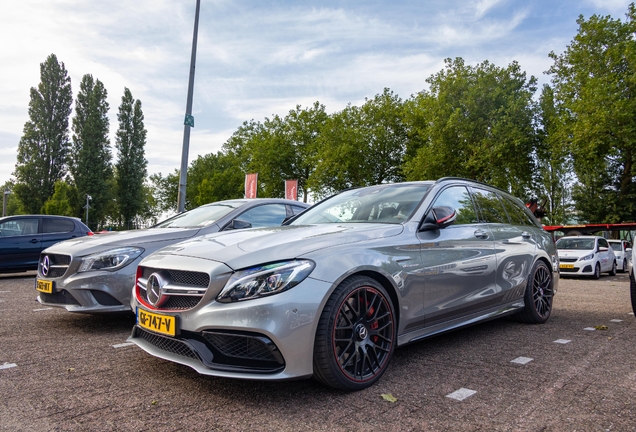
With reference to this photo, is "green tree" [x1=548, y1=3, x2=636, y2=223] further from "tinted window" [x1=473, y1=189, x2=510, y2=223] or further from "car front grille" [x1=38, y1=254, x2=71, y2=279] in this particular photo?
"car front grille" [x1=38, y1=254, x2=71, y2=279]

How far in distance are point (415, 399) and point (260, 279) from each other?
3.86 feet

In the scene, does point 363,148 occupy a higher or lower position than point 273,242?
higher

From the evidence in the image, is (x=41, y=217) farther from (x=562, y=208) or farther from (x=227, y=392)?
(x=562, y=208)

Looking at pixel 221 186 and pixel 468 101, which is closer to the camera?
pixel 468 101

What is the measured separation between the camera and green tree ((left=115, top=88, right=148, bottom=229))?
197ft

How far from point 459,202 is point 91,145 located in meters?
57.9

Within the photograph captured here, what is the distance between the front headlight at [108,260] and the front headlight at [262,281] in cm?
243

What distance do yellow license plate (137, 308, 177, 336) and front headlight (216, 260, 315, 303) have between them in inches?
14.2

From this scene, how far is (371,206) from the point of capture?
4266 millimetres

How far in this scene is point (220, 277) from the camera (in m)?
2.82

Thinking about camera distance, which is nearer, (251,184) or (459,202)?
(459,202)

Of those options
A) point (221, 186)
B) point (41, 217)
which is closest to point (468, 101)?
point (41, 217)

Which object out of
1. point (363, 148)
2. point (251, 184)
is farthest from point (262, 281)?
point (363, 148)

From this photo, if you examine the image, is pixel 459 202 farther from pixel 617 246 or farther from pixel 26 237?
pixel 617 246
